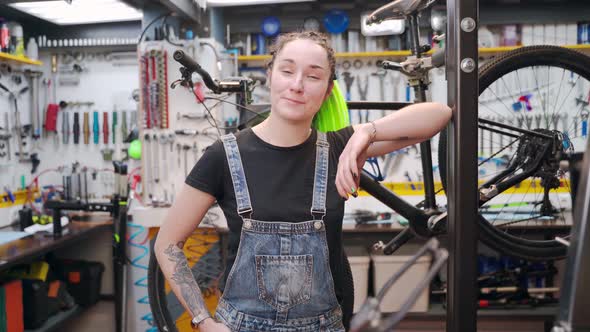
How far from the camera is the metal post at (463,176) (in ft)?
3.65

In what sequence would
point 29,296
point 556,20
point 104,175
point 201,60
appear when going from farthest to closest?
1. point 104,175
2. point 556,20
3. point 201,60
4. point 29,296

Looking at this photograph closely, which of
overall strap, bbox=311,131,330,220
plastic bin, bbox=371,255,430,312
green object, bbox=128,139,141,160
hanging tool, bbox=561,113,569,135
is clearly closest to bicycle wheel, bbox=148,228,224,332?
green object, bbox=128,139,141,160

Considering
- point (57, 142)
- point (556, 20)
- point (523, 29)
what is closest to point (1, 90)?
point (57, 142)

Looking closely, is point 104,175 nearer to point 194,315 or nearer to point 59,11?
point 59,11

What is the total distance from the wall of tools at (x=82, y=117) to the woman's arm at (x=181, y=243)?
334 centimetres

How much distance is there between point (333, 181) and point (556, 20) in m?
3.85

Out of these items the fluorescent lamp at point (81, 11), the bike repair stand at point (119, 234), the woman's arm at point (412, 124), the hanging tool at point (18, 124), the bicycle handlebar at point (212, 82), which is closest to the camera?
the woman's arm at point (412, 124)

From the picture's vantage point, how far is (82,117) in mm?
4582

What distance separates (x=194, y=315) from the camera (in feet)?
4.53

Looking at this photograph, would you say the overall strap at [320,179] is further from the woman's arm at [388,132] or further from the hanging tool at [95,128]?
the hanging tool at [95,128]

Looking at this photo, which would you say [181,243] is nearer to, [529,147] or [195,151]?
[529,147]

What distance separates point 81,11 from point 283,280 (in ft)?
11.9

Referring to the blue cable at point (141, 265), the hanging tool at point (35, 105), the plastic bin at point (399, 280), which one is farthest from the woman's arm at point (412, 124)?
the hanging tool at point (35, 105)

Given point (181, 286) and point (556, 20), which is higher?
point (556, 20)
